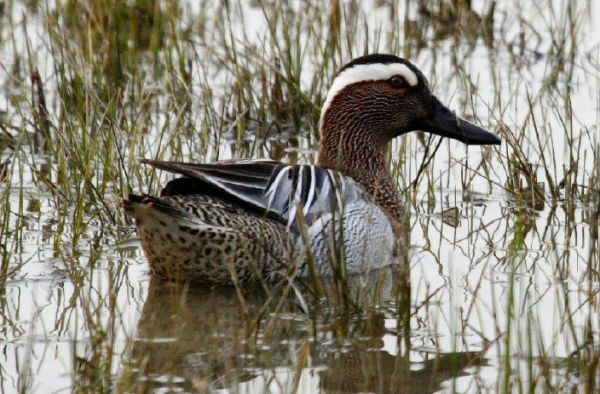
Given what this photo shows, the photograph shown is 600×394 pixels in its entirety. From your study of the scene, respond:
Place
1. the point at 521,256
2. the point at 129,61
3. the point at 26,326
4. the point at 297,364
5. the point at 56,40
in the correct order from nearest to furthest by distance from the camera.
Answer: the point at 297,364
the point at 26,326
the point at 521,256
the point at 56,40
the point at 129,61

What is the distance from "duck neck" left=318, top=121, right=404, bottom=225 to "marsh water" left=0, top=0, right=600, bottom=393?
0.15m

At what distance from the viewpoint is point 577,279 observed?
5707 millimetres

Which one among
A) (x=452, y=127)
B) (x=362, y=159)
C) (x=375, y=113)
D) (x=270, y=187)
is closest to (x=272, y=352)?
(x=270, y=187)

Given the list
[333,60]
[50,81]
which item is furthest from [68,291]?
[50,81]

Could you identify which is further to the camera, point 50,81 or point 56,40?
point 50,81

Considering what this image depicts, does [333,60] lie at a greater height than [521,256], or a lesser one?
greater

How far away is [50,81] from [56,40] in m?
0.97

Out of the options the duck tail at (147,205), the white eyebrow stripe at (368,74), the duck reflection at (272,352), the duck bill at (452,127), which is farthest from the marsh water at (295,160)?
the white eyebrow stripe at (368,74)

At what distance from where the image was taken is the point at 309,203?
5762 mm

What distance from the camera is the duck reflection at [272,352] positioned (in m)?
4.57

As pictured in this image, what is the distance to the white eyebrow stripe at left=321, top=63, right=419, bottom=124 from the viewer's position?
6371 millimetres

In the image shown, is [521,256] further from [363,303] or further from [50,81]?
[50,81]

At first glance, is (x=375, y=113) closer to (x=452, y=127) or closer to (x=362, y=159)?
(x=362, y=159)

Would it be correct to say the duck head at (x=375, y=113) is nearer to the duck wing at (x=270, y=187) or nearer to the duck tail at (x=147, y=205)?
the duck wing at (x=270, y=187)
